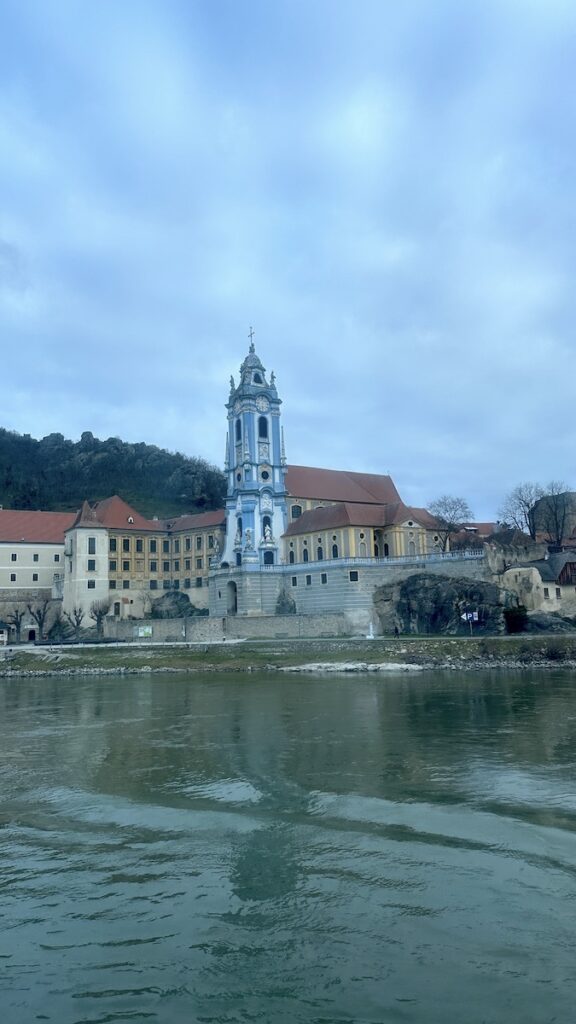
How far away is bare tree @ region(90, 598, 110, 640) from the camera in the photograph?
6925cm

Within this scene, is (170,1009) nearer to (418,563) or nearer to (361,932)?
(361,932)

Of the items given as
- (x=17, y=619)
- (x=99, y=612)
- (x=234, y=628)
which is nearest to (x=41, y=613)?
(x=17, y=619)

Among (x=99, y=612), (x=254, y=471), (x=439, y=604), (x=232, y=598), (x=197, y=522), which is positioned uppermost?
(x=254, y=471)

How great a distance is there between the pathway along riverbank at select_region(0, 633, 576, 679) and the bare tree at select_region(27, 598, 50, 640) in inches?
571

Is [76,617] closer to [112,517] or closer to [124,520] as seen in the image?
[112,517]

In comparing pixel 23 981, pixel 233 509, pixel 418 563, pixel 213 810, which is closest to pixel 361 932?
pixel 23 981

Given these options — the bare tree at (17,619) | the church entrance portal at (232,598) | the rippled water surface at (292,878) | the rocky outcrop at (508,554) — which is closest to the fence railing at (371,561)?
the rocky outcrop at (508,554)

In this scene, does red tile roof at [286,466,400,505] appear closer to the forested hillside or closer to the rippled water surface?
the forested hillside

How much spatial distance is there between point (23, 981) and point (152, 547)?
7185 cm

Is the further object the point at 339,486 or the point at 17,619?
the point at 339,486

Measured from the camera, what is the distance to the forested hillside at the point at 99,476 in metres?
127

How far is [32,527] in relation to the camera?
81188 mm

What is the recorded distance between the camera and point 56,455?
148500 mm

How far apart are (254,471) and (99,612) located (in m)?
19.7
